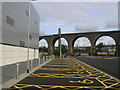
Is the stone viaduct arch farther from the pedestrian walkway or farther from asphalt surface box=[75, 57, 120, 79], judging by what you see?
the pedestrian walkway

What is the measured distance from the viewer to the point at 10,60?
24.0m

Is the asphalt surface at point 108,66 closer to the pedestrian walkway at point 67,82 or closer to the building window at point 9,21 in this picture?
the pedestrian walkway at point 67,82

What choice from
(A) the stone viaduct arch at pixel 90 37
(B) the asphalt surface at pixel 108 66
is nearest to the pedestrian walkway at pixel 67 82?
(B) the asphalt surface at pixel 108 66

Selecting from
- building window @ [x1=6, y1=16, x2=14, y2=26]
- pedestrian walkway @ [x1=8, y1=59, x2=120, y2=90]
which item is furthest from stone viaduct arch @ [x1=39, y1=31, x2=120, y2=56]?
pedestrian walkway @ [x1=8, y1=59, x2=120, y2=90]

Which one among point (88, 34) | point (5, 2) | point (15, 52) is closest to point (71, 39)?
point (88, 34)

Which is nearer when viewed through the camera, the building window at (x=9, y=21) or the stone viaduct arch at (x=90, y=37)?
the building window at (x=9, y=21)

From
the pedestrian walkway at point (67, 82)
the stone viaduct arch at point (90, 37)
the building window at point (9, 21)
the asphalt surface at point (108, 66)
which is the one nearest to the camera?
the pedestrian walkway at point (67, 82)

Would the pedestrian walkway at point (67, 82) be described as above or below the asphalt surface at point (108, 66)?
above

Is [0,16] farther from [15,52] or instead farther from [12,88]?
[12,88]

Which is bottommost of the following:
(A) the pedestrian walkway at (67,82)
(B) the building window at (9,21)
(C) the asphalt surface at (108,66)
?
(C) the asphalt surface at (108,66)

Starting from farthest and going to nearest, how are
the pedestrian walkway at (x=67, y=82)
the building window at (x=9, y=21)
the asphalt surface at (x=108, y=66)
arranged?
the building window at (x=9, y=21) < the asphalt surface at (x=108, y=66) < the pedestrian walkway at (x=67, y=82)

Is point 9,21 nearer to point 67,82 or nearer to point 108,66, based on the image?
point 108,66

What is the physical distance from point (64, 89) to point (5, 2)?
56.4 feet

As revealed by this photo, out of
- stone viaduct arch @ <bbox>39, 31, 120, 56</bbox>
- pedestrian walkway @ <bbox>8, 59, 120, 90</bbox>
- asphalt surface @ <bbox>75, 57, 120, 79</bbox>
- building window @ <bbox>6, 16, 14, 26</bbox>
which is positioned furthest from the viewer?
stone viaduct arch @ <bbox>39, 31, 120, 56</bbox>
